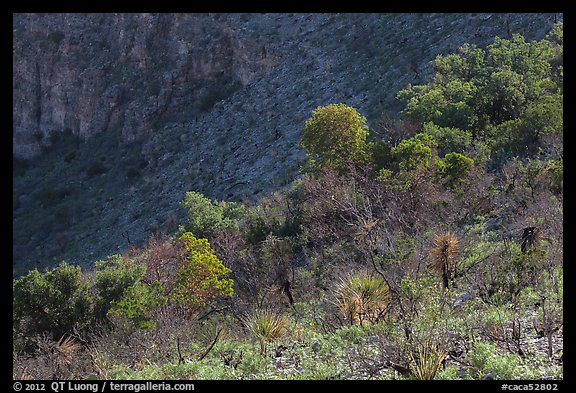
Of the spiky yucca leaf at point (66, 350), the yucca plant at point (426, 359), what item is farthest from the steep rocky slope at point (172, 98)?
the yucca plant at point (426, 359)

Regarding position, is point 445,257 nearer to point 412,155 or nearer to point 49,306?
point 412,155

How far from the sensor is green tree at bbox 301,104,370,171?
675 inches

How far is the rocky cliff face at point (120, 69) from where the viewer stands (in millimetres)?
36312

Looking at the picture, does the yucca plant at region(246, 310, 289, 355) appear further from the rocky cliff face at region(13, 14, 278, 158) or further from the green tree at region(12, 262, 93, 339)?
the rocky cliff face at region(13, 14, 278, 158)

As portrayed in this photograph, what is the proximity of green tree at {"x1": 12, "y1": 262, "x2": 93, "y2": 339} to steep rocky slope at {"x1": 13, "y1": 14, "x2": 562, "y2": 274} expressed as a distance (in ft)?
36.9

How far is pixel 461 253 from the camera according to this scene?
33.7 ft

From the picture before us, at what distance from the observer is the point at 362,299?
8.48 metres

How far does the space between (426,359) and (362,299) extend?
93.4 inches

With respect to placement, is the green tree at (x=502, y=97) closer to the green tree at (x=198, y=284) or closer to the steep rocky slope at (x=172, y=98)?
the steep rocky slope at (x=172, y=98)

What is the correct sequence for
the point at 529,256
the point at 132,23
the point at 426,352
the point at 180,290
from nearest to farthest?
the point at 426,352 < the point at 529,256 < the point at 180,290 < the point at 132,23

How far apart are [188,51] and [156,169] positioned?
9601 millimetres
